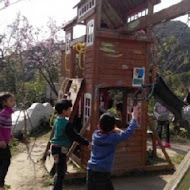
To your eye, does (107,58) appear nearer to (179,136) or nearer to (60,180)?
(60,180)

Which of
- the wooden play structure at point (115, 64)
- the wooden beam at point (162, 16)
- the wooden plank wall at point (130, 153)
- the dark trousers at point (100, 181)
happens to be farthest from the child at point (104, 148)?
the wooden plank wall at point (130, 153)

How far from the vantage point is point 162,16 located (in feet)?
15.7

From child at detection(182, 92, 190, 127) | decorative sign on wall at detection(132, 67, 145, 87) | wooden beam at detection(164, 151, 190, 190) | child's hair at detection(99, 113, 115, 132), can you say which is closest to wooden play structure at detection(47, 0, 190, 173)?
decorative sign on wall at detection(132, 67, 145, 87)

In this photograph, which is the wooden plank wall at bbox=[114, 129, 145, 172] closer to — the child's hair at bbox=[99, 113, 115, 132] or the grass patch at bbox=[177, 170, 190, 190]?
the child's hair at bbox=[99, 113, 115, 132]

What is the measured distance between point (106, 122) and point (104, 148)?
1.02 feet

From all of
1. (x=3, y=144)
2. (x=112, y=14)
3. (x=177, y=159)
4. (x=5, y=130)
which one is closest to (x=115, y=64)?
(x=112, y=14)

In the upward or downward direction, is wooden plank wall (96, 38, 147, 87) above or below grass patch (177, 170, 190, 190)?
above

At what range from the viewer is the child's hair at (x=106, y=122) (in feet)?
11.0

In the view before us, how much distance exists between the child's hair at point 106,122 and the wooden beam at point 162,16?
196cm

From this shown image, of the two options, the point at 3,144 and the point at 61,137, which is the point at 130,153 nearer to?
the point at 61,137

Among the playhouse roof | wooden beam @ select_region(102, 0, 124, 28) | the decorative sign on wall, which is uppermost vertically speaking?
the playhouse roof

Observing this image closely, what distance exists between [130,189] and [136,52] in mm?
2794

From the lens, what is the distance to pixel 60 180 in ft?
14.8

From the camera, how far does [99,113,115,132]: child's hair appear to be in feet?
11.0
